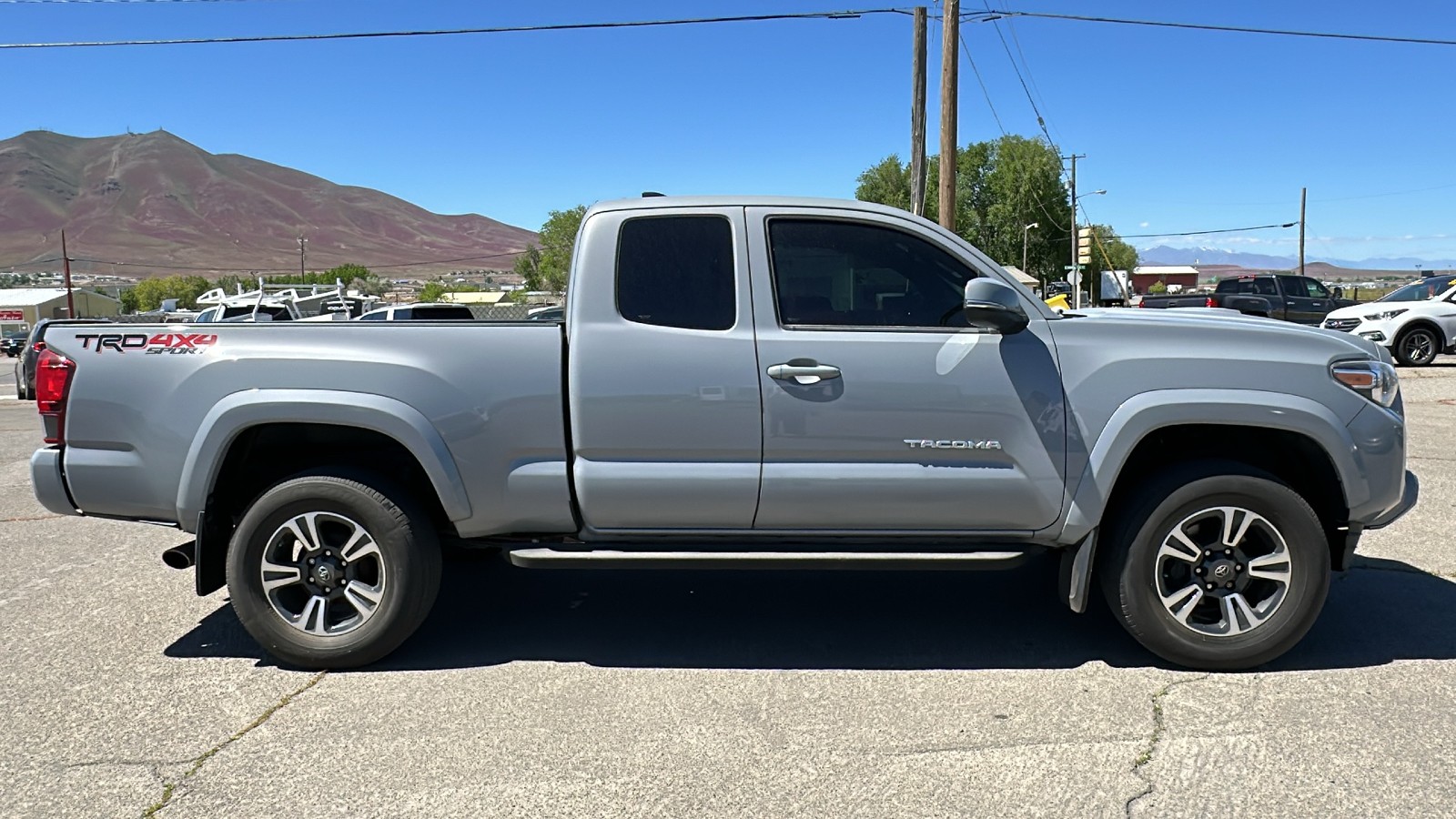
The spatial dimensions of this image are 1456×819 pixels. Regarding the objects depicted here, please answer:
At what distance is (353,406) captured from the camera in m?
4.15

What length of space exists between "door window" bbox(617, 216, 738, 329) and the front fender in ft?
5.30

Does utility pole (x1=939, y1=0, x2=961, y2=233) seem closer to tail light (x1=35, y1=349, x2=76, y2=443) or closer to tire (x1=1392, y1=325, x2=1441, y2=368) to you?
tire (x1=1392, y1=325, x2=1441, y2=368)

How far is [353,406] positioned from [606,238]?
1254 mm

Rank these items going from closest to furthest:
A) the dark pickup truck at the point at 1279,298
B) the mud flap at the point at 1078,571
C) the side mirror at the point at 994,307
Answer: the side mirror at the point at 994,307
the mud flap at the point at 1078,571
the dark pickup truck at the point at 1279,298

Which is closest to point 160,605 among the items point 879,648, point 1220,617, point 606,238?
point 606,238

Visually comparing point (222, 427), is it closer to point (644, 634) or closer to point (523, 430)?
point (523, 430)

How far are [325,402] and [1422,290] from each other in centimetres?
2102

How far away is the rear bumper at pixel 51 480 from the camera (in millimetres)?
4316

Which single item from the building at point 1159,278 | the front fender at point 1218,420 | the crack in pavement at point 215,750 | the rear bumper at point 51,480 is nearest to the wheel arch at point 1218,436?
the front fender at point 1218,420

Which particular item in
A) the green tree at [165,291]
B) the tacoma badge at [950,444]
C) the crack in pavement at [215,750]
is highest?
the green tree at [165,291]

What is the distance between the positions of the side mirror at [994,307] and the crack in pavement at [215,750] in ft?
10.2

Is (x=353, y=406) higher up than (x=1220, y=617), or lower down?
higher up

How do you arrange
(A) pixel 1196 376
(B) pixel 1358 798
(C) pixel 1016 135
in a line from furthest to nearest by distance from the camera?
1. (C) pixel 1016 135
2. (A) pixel 1196 376
3. (B) pixel 1358 798

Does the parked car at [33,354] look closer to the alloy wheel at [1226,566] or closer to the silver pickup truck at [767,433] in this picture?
the silver pickup truck at [767,433]
